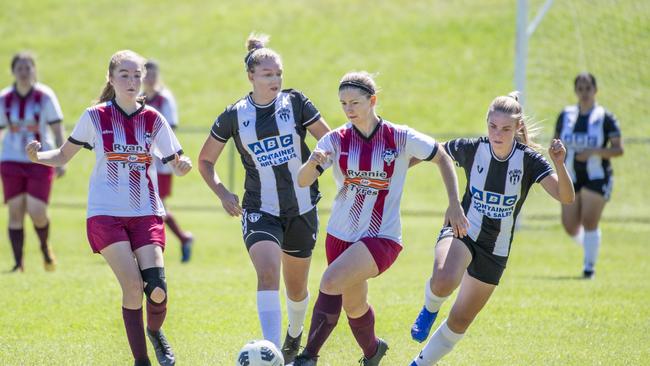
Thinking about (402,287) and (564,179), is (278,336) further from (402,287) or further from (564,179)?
(402,287)

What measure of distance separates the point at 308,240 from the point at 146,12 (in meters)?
29.0

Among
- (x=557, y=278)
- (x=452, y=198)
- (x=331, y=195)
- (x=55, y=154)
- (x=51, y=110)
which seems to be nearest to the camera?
(x=452, y=198)

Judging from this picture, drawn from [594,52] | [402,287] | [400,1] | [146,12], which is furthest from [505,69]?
[402,287]

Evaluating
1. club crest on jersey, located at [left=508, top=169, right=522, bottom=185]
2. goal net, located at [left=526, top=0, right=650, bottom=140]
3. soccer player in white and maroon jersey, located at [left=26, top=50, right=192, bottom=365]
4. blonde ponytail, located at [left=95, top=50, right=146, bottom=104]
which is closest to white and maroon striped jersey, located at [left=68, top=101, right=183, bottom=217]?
soccer player in white and maroon jersey, located at [left=26, top=50, right=192, bottom=365]

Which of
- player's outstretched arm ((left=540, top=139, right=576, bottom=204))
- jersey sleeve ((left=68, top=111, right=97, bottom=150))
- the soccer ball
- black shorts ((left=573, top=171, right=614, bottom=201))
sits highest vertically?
jersey sleeve ((left=68, top=111, right=97, bottom=150))

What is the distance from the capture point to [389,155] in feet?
19.6

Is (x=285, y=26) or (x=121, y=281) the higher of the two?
(x=285, y=26)

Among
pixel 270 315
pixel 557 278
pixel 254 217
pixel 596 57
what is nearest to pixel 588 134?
pixel 557 278

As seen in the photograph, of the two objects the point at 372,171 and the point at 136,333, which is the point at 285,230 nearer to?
the point at 372,171

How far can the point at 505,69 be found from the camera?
28.4 meters

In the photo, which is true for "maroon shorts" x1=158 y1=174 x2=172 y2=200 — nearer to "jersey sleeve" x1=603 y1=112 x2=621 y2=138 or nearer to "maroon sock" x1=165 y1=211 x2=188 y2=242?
"maroon sock" x1=165 y1=211 x2=188 y2=242

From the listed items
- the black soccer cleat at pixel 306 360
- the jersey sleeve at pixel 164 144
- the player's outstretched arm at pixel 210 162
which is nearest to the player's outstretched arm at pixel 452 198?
the black soccer cleat at pixel 306 360

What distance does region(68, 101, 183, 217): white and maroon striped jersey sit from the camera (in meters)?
6.14

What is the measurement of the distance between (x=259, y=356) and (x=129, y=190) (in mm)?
1424
